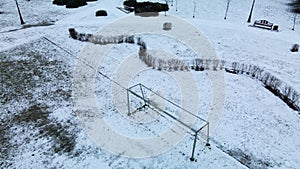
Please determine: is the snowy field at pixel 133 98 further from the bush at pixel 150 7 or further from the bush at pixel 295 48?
the bush at pixel 150 7

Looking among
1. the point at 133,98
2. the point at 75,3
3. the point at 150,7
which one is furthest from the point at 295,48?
the point at 75,3

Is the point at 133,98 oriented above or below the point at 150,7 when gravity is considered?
below

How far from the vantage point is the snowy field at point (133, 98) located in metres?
11.9

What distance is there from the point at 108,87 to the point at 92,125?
3437 millimetres

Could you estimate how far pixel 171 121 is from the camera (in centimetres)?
1362

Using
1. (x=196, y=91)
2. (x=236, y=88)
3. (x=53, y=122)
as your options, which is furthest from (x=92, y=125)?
(x=236, y=88)

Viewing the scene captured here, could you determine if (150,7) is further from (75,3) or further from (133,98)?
(133,98)

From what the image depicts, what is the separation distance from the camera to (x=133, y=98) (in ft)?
50.3

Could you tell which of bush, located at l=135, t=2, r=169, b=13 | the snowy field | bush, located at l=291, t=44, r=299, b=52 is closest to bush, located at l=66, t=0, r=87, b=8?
the snowy field

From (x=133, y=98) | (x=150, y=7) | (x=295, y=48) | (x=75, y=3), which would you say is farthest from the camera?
(x=75, y=3)

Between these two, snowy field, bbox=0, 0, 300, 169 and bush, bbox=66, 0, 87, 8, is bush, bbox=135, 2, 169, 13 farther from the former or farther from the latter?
bush, bbox=66, 0, 87, 8

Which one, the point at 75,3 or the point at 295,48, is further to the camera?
the point at 75,3

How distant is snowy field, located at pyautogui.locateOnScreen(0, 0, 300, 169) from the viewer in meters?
11.9

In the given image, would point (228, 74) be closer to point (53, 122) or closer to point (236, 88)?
point (236, 88)
